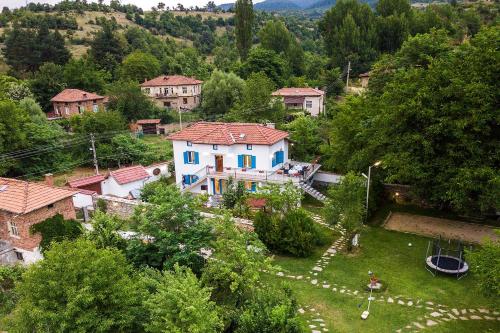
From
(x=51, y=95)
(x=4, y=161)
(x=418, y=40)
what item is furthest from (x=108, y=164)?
(x=418, y=40)

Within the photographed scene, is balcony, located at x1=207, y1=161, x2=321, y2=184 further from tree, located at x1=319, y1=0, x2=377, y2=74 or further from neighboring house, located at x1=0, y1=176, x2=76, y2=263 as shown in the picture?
tree, located at x1=319, y1=0, x2=377, y2=74

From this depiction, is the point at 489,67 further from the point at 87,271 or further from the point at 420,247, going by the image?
the point at 87,271

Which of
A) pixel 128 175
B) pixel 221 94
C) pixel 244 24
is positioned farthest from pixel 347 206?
pixel 244 24

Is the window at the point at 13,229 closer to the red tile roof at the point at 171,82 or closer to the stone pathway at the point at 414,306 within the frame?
the stone pathway at the point at 414,306

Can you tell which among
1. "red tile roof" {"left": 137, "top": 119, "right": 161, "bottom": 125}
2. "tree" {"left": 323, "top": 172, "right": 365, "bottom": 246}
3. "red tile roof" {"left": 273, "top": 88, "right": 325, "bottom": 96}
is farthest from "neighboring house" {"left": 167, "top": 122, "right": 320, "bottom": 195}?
"red tile roof" {"left": 273, "top": 88, "right": 325, "bottom": 96}

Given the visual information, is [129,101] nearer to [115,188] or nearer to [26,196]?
[115,188]

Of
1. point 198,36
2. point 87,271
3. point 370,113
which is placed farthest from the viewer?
point 198,36
